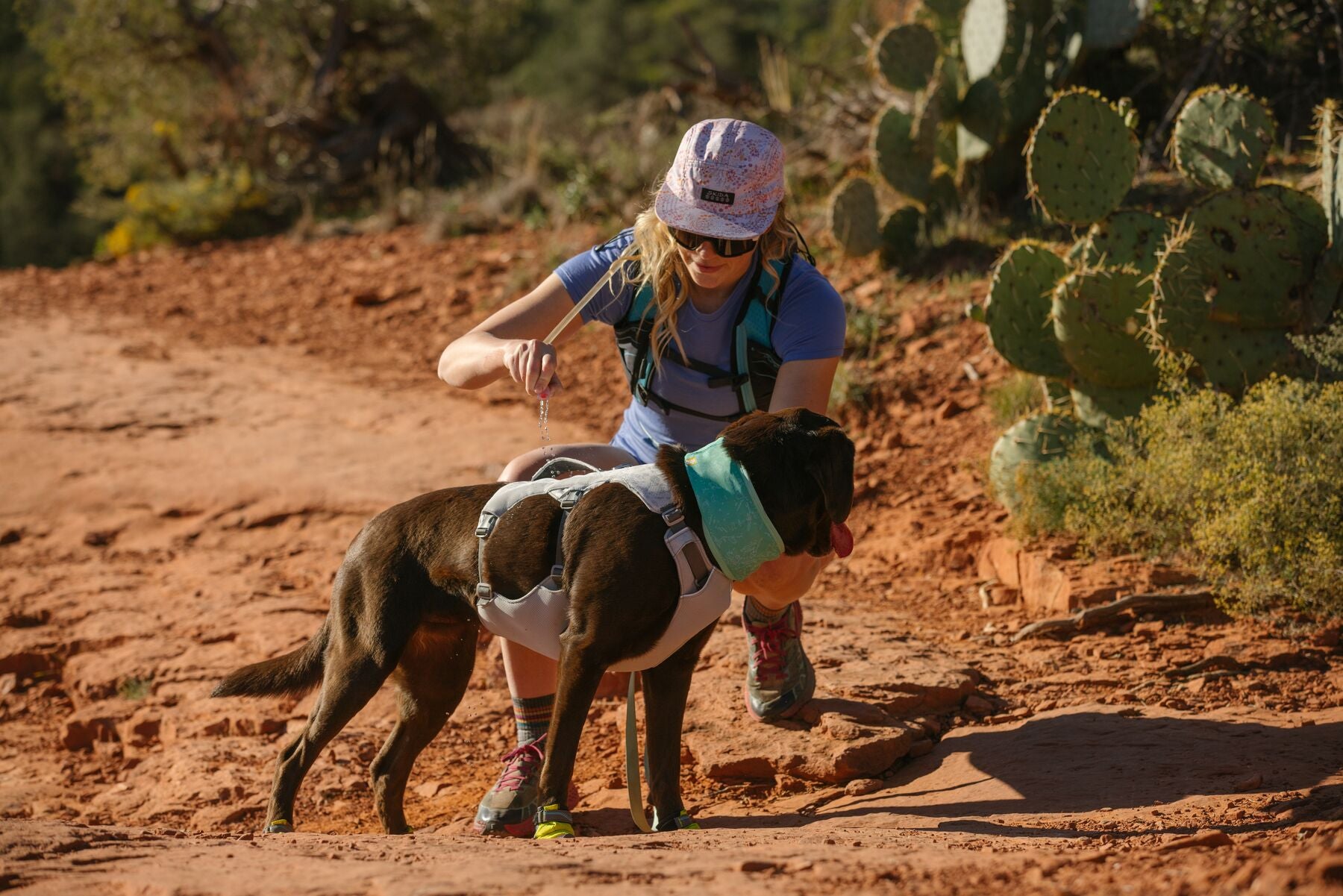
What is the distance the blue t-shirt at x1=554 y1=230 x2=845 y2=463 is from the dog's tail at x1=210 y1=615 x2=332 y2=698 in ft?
3.77

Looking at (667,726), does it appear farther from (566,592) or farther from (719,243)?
(719,243)

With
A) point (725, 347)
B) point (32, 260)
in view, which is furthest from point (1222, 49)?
point (32, 260)

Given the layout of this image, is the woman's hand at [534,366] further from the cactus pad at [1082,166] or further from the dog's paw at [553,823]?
the cactus pad at [1082,166]

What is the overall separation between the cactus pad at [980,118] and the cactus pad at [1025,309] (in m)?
2.77

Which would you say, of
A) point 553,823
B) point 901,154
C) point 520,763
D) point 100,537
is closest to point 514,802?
point 520,763

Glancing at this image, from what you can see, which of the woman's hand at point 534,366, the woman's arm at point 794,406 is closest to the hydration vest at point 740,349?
the woman's arm at point 794,406

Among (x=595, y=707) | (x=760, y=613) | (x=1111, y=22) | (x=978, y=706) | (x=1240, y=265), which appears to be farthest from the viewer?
(x=1111, y=22)

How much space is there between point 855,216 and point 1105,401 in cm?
282

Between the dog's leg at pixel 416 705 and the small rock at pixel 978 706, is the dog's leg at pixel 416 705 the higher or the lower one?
the higher one

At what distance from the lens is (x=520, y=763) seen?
370 cm

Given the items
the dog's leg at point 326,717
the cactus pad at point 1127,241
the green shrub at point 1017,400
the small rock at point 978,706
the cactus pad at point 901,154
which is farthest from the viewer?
the cactus pad at point 901,154

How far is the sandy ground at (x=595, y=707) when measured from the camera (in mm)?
2660

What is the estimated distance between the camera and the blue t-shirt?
3.79 metres

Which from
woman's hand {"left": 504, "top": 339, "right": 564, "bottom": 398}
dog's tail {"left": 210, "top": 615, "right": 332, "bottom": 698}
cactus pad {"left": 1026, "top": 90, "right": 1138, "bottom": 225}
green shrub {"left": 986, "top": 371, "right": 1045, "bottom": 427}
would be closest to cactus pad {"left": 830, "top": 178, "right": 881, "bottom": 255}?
green shrub {"left": 986, "top": 371, "right": 1045, "bottom": 427}
